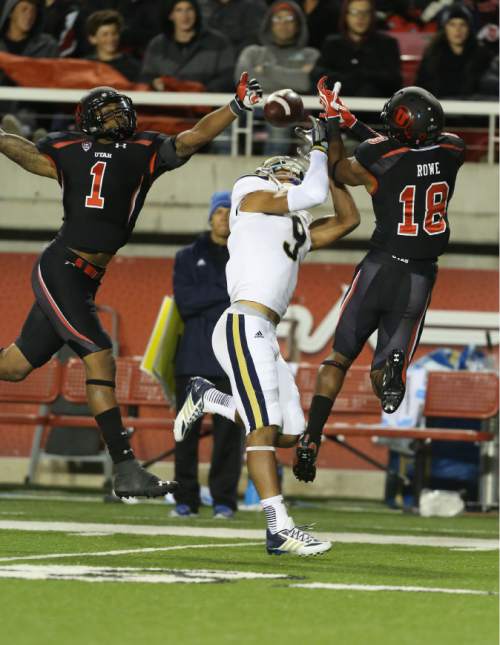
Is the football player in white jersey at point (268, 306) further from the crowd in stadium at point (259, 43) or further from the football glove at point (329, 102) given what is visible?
the crowd in stadium at point (259, 43)

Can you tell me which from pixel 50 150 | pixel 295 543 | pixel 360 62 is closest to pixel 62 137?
pixel 50 150

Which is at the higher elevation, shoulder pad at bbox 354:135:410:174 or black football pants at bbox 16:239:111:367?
shoulder pad at bbox 354:135:410:174

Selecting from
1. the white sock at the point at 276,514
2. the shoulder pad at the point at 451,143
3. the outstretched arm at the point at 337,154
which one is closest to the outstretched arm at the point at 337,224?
the outstretched arm at the point at 337,154

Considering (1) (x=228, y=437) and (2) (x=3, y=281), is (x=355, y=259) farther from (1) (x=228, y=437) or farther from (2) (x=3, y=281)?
(1) (x=228, y=437)

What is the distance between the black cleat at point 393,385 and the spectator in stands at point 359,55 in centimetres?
673

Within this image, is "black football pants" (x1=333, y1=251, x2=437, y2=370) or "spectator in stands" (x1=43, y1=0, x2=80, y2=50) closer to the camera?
"black football pants" (x1=333, y1=251, x2=437, y2=370)

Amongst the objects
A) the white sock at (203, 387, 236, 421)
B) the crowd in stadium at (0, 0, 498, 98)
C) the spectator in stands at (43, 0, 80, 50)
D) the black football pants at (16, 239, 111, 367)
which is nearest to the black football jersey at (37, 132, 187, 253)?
the black football pants at (16, 239, 111, 367)

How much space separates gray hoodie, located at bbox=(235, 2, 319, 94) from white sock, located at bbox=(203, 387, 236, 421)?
22.3 ft

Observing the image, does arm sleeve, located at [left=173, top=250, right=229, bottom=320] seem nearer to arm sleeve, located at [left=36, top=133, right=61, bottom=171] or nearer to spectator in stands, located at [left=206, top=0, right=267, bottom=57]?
arm sleeve, located at [left=36, top=133, right=61, bottom=171]

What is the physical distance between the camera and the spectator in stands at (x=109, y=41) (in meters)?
14.7

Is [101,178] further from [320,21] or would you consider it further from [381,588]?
[320,21]

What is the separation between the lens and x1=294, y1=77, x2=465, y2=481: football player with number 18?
815cm

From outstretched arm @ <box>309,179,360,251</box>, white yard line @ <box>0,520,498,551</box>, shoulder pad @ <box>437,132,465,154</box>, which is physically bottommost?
white yard line @ <box>0,520,498,551</box>

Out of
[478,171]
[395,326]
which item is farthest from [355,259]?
[395,326]
